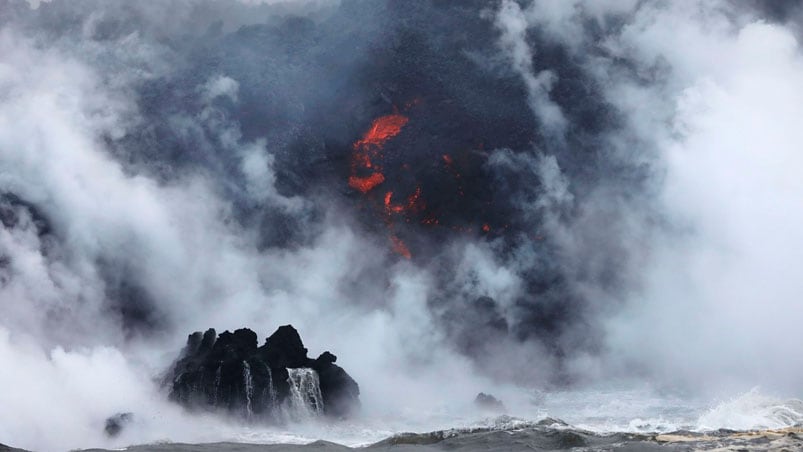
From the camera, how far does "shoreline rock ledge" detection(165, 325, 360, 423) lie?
221 feet

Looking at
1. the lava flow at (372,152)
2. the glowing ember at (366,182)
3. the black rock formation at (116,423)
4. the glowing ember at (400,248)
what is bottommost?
the black rock formation at (116,423)

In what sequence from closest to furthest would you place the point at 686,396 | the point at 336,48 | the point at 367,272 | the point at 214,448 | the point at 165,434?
the point at 214,448 < the point at 165,434 < the point at 686,396 < the point at 367,272 < the point at 336,48

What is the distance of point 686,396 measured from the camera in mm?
74125

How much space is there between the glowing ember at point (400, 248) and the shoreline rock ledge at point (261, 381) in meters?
32.2

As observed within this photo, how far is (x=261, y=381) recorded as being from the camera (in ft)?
223

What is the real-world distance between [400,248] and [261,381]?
39353mm

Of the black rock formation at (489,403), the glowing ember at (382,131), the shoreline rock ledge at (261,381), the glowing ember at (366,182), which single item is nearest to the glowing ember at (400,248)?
the glowing ember at (366,182)

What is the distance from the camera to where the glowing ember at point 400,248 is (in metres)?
Result: 103

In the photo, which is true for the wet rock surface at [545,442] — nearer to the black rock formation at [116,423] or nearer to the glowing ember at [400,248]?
the black rock formation at [116,423]

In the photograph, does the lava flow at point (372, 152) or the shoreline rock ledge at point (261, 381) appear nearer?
the shoreline rock ledge at point (261, 381)

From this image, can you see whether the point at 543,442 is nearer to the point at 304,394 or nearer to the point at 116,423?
the point at 304,394

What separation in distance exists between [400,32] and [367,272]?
124 ft

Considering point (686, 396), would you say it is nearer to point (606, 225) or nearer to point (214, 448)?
point (606, 225)

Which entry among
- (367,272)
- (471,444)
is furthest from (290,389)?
(367,272)
